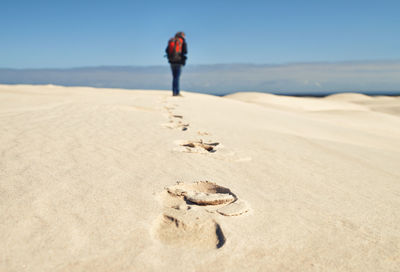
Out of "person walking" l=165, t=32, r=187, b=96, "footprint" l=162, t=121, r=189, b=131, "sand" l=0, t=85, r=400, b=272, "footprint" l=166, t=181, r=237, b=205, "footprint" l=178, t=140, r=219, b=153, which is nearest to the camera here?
"sand" l=0, t=85, r=400, b=272

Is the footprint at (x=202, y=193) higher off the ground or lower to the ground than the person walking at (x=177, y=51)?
lower

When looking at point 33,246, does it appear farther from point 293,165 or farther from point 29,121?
point 29,121

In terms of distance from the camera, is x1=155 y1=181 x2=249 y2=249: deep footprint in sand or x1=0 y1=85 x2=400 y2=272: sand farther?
x1=155 y1=181 x2=249 y2=249: deep footprint in sand

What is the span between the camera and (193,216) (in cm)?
124

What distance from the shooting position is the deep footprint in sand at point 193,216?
3.67 feet

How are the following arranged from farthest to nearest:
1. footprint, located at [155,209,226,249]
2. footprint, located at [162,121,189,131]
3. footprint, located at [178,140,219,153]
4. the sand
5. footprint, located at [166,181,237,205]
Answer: footprint, located at [162,121,189,131] < footprint, located at [178,140,219,153] < footprint, located at [166,181,237,205] < footprint, located at [155,209,226,249] < the sand

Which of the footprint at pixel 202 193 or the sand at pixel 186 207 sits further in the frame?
the footprint at pixel 202 193

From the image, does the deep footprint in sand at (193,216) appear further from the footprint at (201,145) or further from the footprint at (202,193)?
the footprint at (201,145)

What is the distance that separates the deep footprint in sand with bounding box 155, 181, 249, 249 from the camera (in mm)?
1118

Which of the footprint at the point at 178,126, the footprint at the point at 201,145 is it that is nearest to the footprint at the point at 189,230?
the footprint at the point at 201,145

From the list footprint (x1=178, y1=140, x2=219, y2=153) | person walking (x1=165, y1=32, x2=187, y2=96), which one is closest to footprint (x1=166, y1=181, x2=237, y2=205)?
footprint (x1=178, y1=140, x2=219, y2=153)

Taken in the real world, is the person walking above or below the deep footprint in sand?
above

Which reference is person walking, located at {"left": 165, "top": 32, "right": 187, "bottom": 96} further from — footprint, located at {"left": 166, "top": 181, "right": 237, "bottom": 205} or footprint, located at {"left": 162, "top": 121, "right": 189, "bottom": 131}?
footprint, located at {"left": 166, "top": 181, "right": 237, "bottom": 205}

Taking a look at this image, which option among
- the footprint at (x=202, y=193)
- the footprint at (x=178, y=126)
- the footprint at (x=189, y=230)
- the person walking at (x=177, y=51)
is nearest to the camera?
the footprint at (x=189, y=230)
